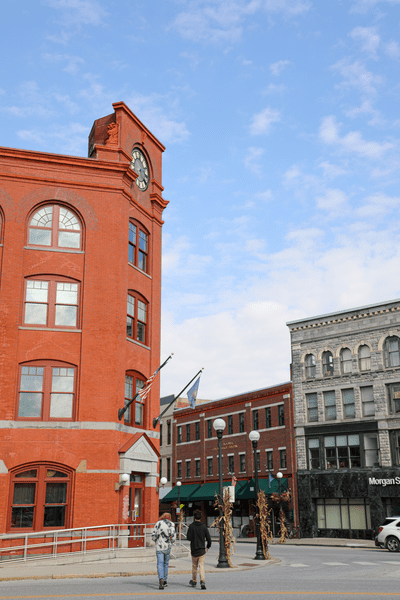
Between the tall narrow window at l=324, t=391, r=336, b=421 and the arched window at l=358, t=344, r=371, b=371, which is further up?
the arched window at l=358, t=344, r=371, b=371

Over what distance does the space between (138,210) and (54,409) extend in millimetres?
10221

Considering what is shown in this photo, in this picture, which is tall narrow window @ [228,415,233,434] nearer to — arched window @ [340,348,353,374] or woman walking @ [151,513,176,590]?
→ arched window @ [340,348,353,374]

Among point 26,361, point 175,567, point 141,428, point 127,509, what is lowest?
point 175,567

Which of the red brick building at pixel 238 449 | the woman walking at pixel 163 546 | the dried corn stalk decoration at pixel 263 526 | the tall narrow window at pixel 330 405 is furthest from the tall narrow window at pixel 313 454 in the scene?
the woman walking at pixel 163 546

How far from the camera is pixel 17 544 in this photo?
22.2 m

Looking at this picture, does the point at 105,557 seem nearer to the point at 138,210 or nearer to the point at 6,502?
the point at 6,502

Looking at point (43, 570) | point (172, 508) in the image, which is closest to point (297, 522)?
point (172, 508)

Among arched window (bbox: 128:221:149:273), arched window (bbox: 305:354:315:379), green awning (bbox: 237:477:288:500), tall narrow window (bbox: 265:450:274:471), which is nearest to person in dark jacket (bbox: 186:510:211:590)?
arched window (bbox: 128:221:149:273)

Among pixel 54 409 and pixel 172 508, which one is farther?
pixel 172 508

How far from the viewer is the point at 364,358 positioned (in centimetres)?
4444

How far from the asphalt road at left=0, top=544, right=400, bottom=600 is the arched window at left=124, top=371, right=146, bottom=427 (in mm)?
8639

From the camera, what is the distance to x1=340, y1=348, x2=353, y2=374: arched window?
148ft

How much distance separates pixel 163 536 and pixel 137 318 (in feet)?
46.9

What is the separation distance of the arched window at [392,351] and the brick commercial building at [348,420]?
0.22 ft
